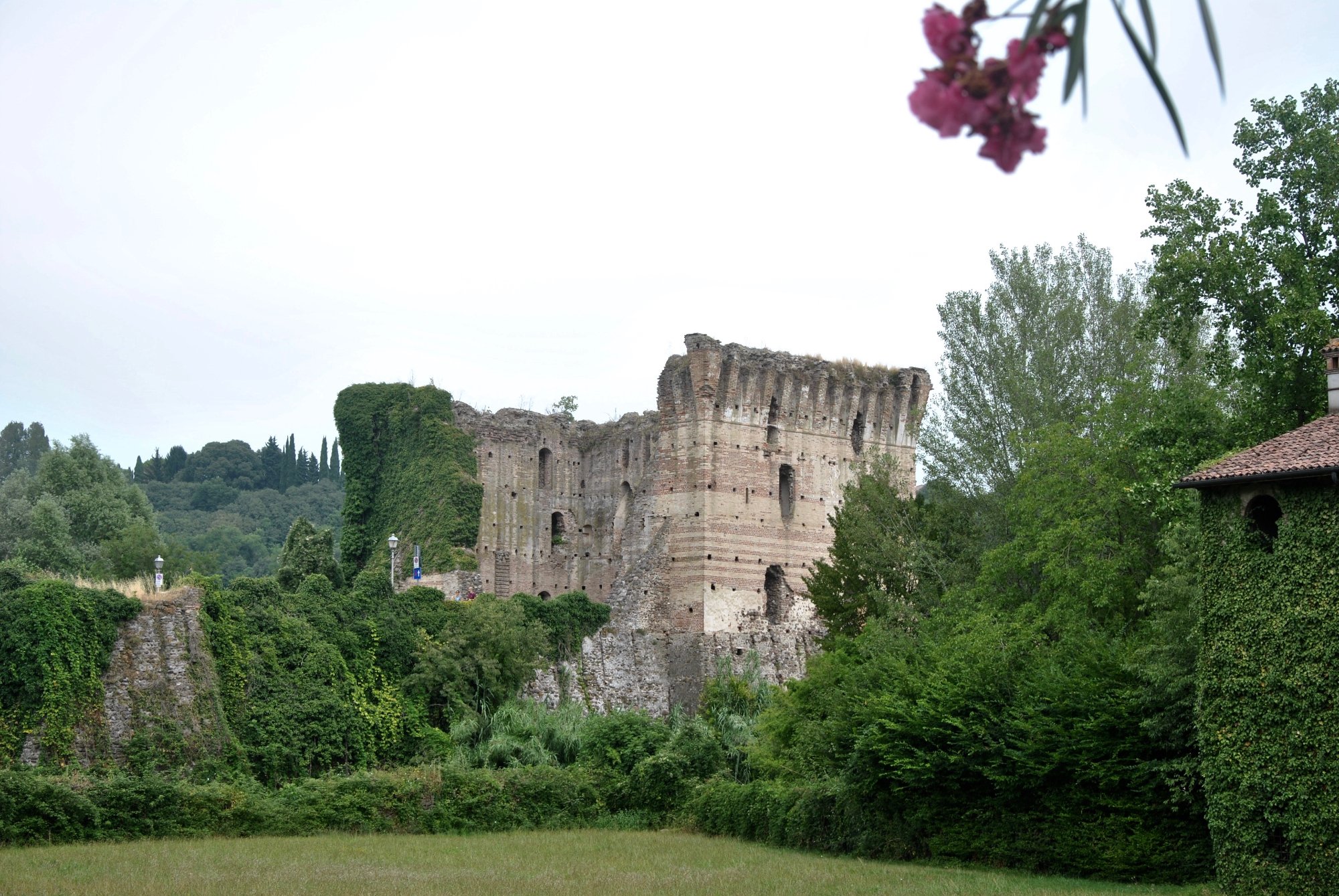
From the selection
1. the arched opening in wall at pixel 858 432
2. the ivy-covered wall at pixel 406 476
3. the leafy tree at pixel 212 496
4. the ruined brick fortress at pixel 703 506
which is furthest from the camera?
the leafy tree at pixel 212 496

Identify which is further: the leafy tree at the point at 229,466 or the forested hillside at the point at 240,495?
the leafy tree at the point at 229,466

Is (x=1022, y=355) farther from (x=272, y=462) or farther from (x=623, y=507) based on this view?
(x=272, y=462)

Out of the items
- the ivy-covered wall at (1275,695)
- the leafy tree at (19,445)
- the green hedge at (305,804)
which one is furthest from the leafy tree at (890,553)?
the leafy tree at (19,445)

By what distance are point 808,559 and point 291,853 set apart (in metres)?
23.1

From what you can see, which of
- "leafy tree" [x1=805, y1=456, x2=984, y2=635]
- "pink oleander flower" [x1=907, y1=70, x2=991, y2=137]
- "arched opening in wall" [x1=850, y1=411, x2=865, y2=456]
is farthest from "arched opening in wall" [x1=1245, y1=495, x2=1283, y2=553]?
"arched opening in wall" [x1=850, y1=411, x2=865, y2=456]

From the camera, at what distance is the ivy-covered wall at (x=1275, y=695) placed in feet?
60.8

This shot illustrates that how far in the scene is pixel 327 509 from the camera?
96.8 m

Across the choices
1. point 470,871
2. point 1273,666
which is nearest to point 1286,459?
point 1273,666

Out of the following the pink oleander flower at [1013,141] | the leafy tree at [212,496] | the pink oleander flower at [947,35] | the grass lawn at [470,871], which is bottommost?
the grass lawn at [470,871]

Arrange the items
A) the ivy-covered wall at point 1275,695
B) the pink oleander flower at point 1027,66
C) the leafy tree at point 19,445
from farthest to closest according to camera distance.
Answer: the leafy tree at point 19,445 < the ivy-covered wall at point 1275,695 < the pink oleander flower at point 1027,66

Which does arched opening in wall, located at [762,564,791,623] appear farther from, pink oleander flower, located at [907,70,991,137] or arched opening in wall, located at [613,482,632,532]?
pink oleander flower, located at [907,70,991,137]

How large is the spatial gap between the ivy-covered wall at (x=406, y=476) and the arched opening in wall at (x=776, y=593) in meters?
8.86

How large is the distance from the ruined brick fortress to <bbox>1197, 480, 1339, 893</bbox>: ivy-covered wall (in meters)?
22.3

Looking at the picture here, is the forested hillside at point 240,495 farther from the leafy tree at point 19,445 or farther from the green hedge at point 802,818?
the green hedge at point 802,818
